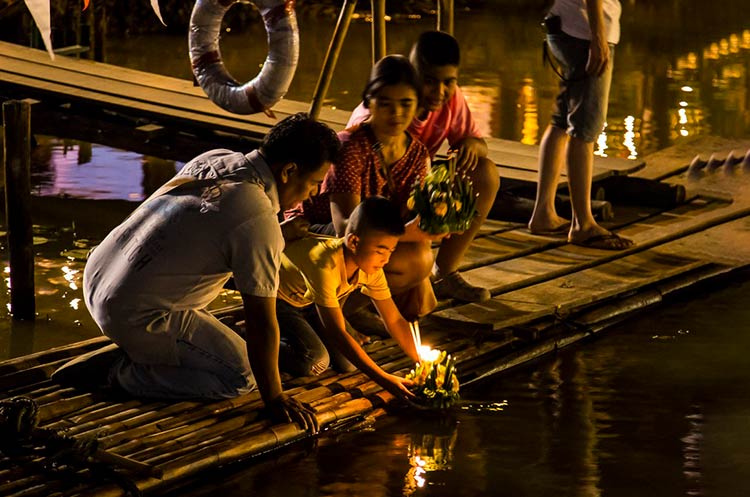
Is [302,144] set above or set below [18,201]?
above

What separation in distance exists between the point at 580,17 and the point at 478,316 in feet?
5.89

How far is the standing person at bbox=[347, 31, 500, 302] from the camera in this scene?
19.8ft

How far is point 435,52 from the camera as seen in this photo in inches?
236

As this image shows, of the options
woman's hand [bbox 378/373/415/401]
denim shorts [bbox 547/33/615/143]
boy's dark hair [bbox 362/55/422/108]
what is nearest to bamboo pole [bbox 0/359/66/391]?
woman's hand [bbox 378/373/415/401]

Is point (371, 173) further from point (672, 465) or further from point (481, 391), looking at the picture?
point (672, 465)

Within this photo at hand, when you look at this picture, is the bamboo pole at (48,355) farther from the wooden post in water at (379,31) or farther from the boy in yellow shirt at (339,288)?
the wooden post in water at (379,31)

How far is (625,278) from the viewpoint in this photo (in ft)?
22.8

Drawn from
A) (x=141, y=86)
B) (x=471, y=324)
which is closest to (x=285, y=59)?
(x=471, y=324)

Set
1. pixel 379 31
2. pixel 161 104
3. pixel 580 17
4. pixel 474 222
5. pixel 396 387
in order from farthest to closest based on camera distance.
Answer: pixel 161 104 → pixel 580 17 → pixel 379 31 → pixel 474 222 → pixel 396 387

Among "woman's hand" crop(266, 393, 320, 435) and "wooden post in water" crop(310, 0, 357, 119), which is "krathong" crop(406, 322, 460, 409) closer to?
"woman's hand" crop(266, 393, 320, 435)

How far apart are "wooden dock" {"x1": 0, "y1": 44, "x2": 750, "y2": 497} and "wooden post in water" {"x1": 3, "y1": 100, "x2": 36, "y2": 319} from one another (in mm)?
909

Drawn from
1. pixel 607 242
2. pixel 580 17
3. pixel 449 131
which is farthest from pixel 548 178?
pixel 449 131

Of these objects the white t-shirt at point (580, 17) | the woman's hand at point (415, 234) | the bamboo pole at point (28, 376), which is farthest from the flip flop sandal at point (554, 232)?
the bamboo pole at point (28, 376)

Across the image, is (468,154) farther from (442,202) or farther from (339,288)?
(339,288)
